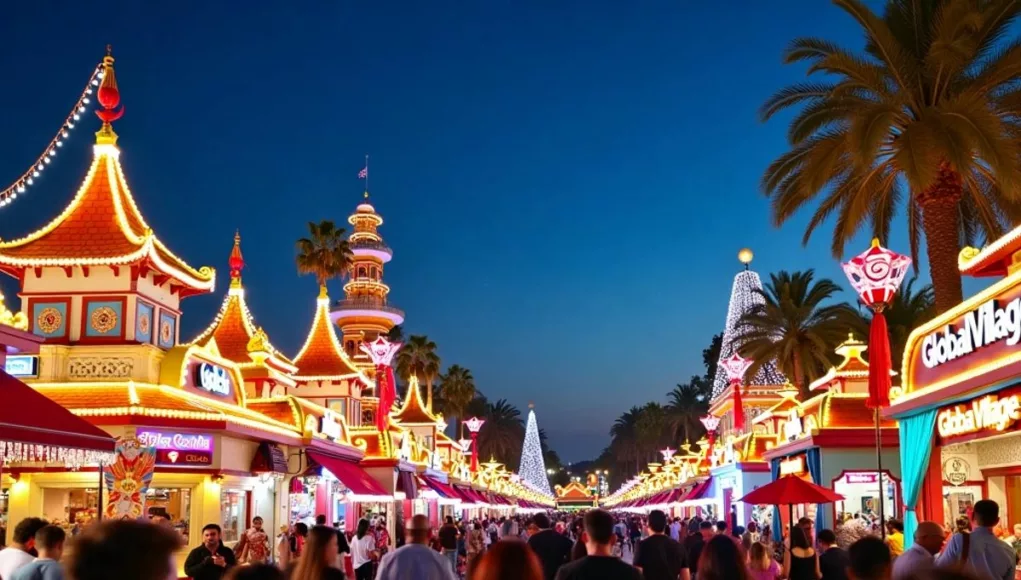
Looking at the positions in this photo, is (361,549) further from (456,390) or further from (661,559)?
(456,390)

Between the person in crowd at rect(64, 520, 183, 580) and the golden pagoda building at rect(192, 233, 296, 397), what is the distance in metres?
31.4

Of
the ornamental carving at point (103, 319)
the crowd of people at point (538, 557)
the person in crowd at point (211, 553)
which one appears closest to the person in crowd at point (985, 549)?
the crowd of people at point (538, 557)

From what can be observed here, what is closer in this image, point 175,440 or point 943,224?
point 943,224

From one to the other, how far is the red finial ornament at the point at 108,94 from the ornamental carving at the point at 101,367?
18.0 ft

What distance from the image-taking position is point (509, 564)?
5.69 m

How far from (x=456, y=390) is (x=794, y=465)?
66022mm

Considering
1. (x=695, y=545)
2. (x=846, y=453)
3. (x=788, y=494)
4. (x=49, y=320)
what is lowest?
(x=695, y=545)

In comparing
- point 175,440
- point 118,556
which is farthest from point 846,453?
point 118,556

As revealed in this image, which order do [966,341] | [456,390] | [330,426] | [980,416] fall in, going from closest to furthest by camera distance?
[980,416], [966,341], [330,426], [456,390]

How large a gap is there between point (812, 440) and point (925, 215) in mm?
8979

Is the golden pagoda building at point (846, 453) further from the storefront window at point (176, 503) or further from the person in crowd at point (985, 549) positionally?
the person in crowd at point (985, 549)

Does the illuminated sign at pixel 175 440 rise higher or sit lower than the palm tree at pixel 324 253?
lower

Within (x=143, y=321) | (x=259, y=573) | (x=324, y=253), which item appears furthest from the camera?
(x=324, y=253)

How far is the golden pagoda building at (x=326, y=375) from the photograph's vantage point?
1818 inches
